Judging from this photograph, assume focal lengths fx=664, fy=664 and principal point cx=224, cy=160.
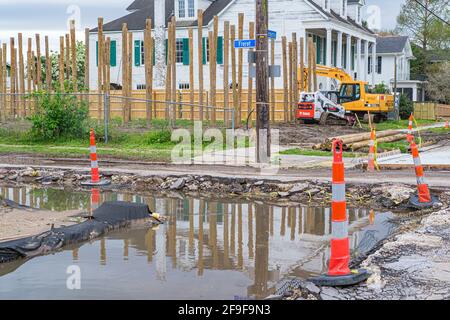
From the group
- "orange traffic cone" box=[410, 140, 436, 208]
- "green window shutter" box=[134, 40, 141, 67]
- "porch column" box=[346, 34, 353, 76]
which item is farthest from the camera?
"porch column" box=[346, 34, 353, 76]

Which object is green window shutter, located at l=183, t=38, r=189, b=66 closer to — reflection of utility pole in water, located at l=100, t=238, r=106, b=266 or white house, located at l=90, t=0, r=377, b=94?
white house, located at l=90, t=0, r=377, b=94

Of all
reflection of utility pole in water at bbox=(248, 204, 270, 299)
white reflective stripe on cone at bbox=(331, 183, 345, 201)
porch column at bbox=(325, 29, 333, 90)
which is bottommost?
reflection of utility pole in water at bbox=(248, 204, 270, 299)

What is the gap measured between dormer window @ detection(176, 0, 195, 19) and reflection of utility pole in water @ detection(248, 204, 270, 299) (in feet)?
103

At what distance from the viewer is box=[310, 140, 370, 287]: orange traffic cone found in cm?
616

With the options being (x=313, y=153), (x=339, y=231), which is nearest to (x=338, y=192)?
(x=339, y=231)

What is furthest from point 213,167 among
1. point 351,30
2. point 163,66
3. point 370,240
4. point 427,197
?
point 351,30

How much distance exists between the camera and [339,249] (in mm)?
6461

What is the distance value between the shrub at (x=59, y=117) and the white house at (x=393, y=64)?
44182 mm

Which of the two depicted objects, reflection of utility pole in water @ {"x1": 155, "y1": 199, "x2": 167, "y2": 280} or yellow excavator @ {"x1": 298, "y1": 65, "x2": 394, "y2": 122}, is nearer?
reflection of utility pole in water @ {"x1": 155, "y1": 199, "x2": 167, "y2": 280}

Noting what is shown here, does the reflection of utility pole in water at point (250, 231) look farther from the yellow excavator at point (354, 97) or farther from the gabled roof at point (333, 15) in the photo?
Result: the gabled roof at point (333, 15)

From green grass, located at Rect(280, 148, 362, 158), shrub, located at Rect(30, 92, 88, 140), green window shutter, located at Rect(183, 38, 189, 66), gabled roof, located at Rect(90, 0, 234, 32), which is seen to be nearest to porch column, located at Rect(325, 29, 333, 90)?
gabled roof, located at Rect(90, 0, 234, 32)

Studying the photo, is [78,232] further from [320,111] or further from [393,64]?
[393,64]

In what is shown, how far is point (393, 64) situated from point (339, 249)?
59.5 meters
